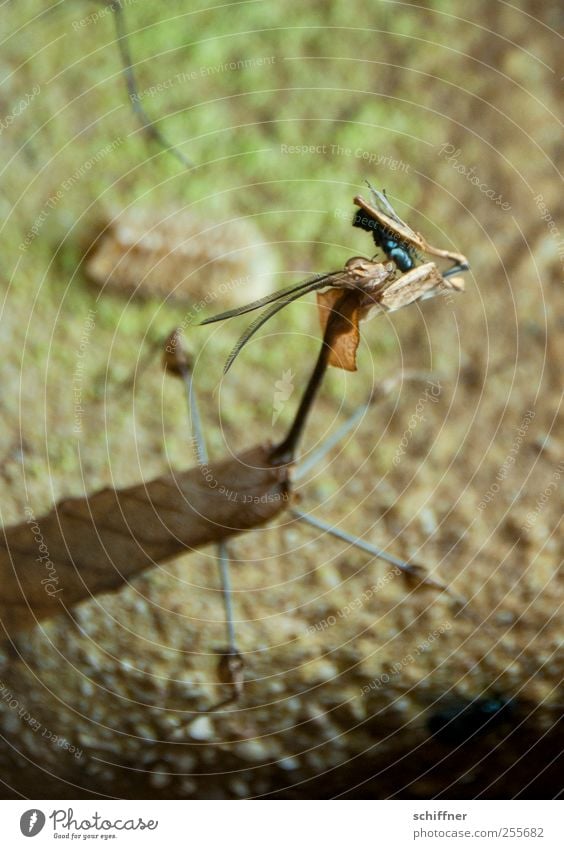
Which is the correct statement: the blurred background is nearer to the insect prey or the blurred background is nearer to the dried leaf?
the dried leaf

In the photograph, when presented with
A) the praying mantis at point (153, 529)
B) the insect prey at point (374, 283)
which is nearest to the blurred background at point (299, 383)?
the praying mantis at point (153, 529)

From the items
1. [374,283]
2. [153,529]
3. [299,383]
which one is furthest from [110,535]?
[374,283]

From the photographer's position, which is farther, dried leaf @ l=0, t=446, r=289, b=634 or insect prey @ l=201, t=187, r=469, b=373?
dried leaf @ l=0, t=446, r=289, b=634

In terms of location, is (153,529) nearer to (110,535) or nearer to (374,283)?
(110,535)

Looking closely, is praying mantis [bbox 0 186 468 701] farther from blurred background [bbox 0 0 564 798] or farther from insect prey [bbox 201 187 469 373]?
insect prey [bbox 201 187 469 373]

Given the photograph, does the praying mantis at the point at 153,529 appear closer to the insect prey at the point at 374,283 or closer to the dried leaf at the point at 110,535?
the dried leaf at the point at 110,535

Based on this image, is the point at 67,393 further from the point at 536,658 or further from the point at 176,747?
the point at 536,658

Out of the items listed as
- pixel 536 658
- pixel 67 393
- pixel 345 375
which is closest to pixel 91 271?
pixel 67 393

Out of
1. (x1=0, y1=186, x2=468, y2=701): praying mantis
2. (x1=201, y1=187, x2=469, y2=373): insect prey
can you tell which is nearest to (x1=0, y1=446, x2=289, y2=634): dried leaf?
(x1=0, y1=186, x2=468, y2=701): praying mantis
